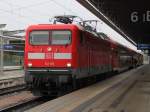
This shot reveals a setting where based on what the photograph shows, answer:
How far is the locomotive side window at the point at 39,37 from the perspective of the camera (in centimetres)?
2083

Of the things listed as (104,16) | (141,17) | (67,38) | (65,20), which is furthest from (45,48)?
(141,17)

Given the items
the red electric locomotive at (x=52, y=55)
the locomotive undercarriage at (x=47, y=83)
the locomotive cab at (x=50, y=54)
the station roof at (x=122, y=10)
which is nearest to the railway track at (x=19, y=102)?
the locomotive undercarriage at (x=47, y=83)

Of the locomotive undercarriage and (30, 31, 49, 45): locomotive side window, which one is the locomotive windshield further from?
the locomotive undercarriage

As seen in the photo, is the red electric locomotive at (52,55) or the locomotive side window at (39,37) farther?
the locomotive side window at (39,37)

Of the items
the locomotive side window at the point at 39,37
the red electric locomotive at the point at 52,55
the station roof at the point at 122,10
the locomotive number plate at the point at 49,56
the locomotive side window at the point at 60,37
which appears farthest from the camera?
the station roof at the point at 122,10

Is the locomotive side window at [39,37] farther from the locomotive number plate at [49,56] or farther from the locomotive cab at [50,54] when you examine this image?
the locomotive number plate at [49,56]

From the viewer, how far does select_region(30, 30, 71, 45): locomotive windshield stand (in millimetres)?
20688

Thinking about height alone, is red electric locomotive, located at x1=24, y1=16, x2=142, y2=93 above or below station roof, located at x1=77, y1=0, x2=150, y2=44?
below

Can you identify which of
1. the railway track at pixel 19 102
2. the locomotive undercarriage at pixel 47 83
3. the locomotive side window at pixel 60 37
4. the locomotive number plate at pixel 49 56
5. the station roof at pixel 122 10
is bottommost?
the railway track at pixel 19 102

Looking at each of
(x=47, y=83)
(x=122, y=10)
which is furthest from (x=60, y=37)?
(x=122, y=10)

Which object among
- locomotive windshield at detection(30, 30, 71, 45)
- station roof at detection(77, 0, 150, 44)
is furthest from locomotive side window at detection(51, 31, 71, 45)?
station roof at detection(77, 0, 150, 44)

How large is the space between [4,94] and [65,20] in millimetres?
4373

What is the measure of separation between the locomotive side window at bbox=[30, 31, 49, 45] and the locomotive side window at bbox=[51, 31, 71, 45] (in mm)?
288

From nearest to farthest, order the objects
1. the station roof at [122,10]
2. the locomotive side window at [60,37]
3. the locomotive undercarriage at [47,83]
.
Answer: the locomotive undercarriage at [47,83]
the locomotive side window at [60,37]
the station roof at [122,10]
